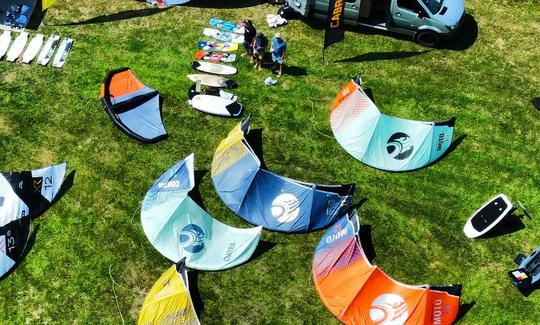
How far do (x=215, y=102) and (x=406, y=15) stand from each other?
25.8 feet

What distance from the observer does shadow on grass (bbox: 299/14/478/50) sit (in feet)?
70.6

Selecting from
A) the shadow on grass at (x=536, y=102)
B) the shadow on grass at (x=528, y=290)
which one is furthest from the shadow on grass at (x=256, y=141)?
the shadow on grass at (x=536, y=102)

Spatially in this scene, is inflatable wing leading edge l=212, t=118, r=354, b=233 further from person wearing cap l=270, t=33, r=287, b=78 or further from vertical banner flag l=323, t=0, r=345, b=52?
vertical banner flag l=323, t=0, r=345, b=52

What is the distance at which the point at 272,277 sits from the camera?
15.7m

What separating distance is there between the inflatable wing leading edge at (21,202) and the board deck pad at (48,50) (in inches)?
217

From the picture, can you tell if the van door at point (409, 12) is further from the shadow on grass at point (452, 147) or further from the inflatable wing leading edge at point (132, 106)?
the inflatable wing leading edge at point (132, 106)

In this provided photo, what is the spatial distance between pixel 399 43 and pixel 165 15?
9392 millimetres

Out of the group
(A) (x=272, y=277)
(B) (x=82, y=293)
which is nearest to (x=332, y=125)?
(A) (x=272, y=277)

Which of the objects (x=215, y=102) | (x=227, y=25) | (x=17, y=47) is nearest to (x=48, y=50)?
(x=17, y=47)

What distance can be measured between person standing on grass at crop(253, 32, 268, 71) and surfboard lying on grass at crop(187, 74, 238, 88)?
4.24 ft

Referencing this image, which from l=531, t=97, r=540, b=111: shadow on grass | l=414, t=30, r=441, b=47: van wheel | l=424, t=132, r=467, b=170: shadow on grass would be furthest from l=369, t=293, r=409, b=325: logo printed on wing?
l=414, t=30, r=441, b=47: van wheel

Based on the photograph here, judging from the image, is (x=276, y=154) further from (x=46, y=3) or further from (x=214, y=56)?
(x=46, y=3)

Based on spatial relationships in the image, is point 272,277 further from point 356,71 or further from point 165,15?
point 165,15

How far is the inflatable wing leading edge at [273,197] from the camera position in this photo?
16047 millimetres
